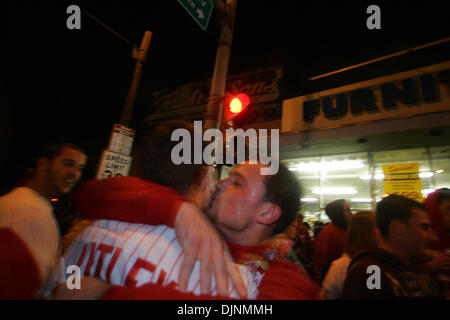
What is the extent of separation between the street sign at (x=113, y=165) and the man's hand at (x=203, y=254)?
12.1 ft

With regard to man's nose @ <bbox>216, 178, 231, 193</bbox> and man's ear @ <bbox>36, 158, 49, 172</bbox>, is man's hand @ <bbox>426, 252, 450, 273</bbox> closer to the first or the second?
man's nose @ <bbox>216, 178, 231, 193</bbox>

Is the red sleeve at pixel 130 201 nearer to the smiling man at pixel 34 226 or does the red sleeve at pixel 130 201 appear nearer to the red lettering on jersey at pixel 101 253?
the red lettering on jersey at pixel 101 253

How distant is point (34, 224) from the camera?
1.86m

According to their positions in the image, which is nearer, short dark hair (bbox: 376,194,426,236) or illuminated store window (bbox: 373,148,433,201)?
short dark hair (bbox: 376,194,426,236)

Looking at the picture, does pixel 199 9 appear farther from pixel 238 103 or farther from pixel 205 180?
pixel 205 180

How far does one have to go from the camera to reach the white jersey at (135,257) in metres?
1.14

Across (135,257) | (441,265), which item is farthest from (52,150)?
(441,265)

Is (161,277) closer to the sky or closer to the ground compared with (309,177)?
closer to the ground

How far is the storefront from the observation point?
200 inches

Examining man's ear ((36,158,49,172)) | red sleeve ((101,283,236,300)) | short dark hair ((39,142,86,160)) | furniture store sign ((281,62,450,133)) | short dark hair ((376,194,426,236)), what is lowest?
red sleeve ((101,283,236,300))

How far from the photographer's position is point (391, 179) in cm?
627

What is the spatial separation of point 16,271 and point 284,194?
1.86m

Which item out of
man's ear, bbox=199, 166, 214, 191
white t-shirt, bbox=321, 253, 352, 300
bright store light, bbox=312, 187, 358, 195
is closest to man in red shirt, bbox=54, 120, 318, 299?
man's ear, bbox=199, 166, 214, 191

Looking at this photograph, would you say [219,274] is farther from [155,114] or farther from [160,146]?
[155,114]
